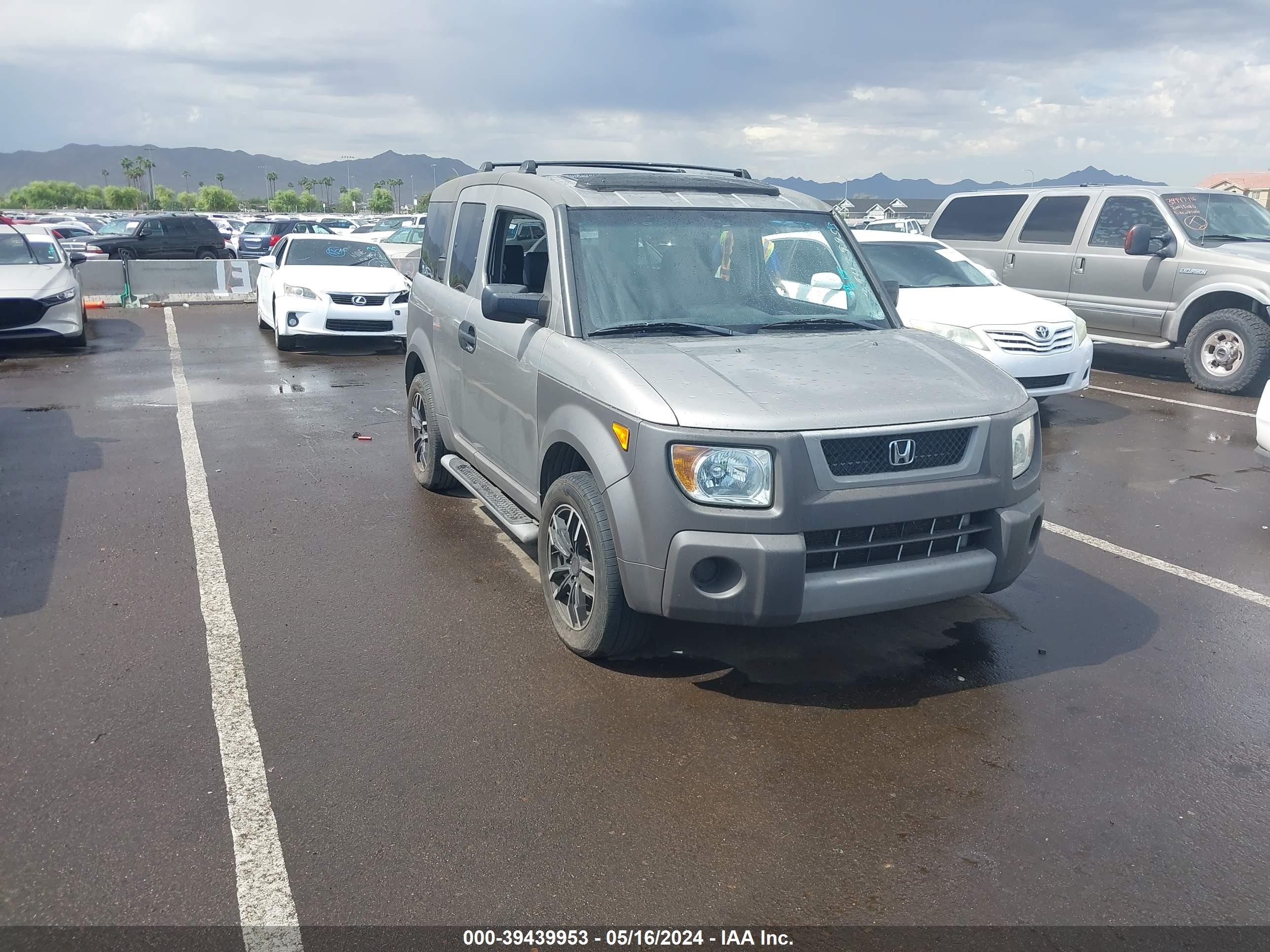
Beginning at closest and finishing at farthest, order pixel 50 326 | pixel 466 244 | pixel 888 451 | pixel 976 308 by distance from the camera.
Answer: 1. pixel 888 451
2. pixel 466 244
3. pixel 976 308
4. pixel 50 326

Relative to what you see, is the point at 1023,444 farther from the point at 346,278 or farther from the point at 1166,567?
the point at 346,278

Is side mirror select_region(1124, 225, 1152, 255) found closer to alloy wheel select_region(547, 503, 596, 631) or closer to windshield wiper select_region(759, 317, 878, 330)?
windshield wiper select_region(759, 317, 878, 330)

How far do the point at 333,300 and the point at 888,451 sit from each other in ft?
35.5

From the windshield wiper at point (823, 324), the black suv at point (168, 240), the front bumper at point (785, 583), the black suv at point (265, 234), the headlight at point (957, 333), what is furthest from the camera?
the black suv at point (265, 234)

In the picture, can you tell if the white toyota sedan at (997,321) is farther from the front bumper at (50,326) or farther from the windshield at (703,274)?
the front bumper at (50,326)

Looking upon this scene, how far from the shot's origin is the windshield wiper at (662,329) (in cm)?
454

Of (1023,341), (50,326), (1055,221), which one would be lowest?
(50,326)

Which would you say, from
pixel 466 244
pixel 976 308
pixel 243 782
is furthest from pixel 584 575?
pixel 976 308

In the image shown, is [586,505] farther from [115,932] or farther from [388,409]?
[388,409]

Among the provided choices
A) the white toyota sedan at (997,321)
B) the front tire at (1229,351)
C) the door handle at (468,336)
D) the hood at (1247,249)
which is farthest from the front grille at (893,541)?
the hood at (1247,249)

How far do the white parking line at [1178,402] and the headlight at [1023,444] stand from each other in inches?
271

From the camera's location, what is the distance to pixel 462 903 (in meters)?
2.86

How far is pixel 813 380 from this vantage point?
4.07 meters

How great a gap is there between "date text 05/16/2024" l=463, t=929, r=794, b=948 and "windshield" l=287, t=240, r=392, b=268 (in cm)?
1268
